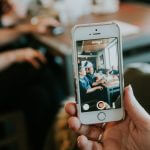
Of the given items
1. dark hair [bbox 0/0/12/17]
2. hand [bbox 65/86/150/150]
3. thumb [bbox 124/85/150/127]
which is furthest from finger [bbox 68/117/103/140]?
dark hair [bbox 0/0/12/17]

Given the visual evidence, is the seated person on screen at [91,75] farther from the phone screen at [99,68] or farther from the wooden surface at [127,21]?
the wooden surface at [127,21]

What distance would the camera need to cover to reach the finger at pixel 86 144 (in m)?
0.81

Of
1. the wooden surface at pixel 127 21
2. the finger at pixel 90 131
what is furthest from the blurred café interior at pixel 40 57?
the finger at pixel 90 131

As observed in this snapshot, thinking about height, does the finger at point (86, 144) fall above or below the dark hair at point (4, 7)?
below

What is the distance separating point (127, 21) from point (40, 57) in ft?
1.43

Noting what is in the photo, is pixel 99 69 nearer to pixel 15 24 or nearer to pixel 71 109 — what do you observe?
pixel 71 109

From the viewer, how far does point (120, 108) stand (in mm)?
823

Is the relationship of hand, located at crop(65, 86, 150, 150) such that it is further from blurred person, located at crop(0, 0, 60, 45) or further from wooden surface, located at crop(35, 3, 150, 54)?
blurred person, located at crop(0, 0, 60, 45)

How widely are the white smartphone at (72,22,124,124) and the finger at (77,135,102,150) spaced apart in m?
0.04

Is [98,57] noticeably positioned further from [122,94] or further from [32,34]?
[32,34]

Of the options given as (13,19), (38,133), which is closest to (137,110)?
(38,133)

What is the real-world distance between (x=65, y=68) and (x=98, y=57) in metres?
0.65

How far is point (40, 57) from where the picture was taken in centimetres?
174

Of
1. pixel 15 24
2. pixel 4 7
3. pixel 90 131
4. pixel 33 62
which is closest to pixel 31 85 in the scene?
pixel 33 62
